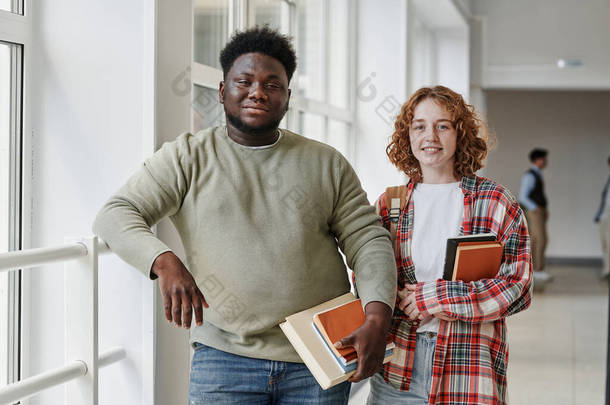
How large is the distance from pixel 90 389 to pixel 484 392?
0.96 metres

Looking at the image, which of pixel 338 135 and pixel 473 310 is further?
pixel 338 135

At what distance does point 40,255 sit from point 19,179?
0.56 meters

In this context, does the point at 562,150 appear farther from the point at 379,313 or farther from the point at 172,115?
the point at 379,313

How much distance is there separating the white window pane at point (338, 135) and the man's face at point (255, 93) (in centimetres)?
325

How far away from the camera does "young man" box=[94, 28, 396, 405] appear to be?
1.55 metres

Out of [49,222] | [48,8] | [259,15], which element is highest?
[259,15]

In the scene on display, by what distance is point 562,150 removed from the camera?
12.1 meters

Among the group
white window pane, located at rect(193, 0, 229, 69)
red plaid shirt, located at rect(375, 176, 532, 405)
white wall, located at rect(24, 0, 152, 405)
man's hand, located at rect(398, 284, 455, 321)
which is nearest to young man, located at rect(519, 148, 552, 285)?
white window pane, located at rect(193, 0, 229, 69)

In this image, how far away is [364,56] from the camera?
540cm

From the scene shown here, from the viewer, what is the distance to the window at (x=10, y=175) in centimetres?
198

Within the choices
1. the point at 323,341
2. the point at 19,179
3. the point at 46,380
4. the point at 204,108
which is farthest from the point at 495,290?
the point at 204,108

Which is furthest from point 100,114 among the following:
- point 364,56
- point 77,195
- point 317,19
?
point 364,56

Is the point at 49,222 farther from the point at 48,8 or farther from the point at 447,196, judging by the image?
the point at 447,196

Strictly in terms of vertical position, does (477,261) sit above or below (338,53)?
below
